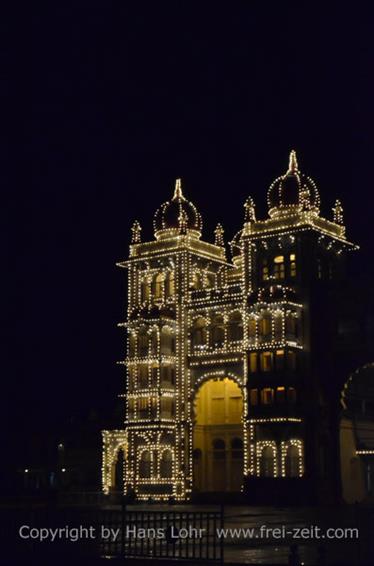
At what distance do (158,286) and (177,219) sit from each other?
546cm

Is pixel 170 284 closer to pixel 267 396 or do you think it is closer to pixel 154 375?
pixel 154 375

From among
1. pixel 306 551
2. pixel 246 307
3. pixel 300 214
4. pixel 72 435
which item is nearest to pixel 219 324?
pixel 246 307

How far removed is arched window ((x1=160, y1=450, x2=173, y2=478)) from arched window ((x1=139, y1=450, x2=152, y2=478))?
3.24ft

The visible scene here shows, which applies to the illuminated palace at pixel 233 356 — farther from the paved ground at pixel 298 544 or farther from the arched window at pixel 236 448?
the paved ground at pixel 298 544

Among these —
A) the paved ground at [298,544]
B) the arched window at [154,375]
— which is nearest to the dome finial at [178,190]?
the arched window at [154,375]

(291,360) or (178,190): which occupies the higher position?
(178,190)

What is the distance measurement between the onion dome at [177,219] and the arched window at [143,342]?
322 inches

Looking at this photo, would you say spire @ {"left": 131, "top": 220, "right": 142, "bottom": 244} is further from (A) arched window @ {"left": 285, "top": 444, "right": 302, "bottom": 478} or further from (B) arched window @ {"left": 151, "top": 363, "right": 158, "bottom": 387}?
(A) arched window @ {"left": 285, "top": 444, "right": 302, "bottom": 478}

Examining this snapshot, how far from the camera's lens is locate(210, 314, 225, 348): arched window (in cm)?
6806

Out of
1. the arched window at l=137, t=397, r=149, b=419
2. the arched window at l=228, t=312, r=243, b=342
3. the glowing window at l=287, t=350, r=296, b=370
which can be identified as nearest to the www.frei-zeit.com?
Result: the glowing window at l=287, t=350, r=296, b=370

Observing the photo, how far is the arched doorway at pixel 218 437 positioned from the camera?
6931 centimetres

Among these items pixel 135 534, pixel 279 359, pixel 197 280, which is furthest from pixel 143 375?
pixel 135 534

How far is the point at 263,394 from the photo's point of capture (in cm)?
6328

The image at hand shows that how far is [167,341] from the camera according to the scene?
6950cm
